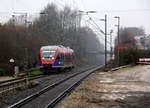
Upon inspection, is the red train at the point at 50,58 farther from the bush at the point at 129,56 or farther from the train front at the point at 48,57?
the bush at the point at 129,56

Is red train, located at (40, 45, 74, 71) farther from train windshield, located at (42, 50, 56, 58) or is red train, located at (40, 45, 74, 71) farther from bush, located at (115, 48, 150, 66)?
bush, located at (115, 48, 150, 66)

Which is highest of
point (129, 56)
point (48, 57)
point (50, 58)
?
point (48, 57)

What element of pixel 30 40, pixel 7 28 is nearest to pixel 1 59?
pixel 7 28

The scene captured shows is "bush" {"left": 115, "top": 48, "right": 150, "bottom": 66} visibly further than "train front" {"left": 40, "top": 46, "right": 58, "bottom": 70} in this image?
Yes

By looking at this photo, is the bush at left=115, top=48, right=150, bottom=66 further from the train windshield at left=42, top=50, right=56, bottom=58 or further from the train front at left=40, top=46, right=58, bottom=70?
the train windshield at left=42, top=50, right=56, bottom=58

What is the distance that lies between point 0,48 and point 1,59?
1.66 metres

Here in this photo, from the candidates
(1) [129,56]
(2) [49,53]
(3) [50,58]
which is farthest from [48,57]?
(1) [129,56]

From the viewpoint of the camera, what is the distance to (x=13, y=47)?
41406 mm

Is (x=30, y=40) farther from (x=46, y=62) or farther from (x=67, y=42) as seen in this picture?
(x=46, y=62)

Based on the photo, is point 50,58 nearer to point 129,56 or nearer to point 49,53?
point 49,53

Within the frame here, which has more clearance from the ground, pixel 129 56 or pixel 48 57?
pixel 48 57

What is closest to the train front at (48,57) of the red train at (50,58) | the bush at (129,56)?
the red train at (50,58)

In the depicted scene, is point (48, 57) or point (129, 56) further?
point (129, 56)

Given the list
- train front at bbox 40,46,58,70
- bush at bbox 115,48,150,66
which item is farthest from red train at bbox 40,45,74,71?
bush at bbox 115,48,150,66
